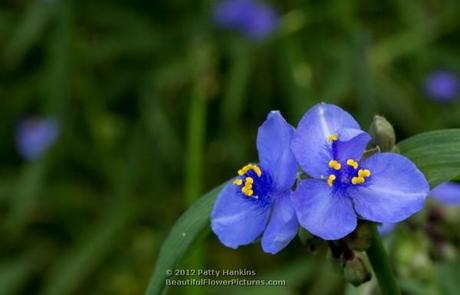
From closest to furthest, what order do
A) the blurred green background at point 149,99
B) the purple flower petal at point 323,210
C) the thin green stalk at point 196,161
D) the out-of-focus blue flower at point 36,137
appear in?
the purple flower petal at point 323,210, the thin green stalk at point 196,161, the blurred green background at point 149,99, the out-of-focus blue flower at point 36,137

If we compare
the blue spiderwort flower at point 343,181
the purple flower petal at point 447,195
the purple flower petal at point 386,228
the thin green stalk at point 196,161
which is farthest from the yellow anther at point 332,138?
the thin green stalk at point 196,161

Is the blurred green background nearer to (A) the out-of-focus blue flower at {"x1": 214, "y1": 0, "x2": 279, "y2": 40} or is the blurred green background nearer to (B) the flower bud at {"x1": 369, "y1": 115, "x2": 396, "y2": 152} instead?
(A) the out-of-focus blue flower at {"x1": 214, "y1": 0, "x2": 279, "y2": 40}

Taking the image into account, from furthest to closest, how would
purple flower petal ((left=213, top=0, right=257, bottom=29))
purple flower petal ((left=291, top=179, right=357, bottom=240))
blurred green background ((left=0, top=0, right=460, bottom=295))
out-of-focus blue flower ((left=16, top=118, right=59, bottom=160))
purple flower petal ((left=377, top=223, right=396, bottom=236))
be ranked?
purple flower petal ((left=213, top=0, right=257, bottom=29)) < out-of-focus blue flower ((left=16, top=118, right=59, bottom=160)) < blurred green background ((left=0, top=0, right=460, bottom=295)) < purple flower petal ((left=377, top=223, right=396, bottom=236)) < purple flower petal ((left=291, top=179, right=357, bottom=240))

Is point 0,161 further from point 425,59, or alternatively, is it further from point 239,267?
point 425,59

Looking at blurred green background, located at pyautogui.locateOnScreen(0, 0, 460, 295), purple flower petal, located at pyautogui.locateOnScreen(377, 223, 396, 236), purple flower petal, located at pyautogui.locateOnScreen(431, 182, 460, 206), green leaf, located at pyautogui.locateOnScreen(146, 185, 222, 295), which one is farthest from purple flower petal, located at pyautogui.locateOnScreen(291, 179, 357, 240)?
blurred green background, located at pyautogui.locateOnScreen(0, 0, 460, 295)

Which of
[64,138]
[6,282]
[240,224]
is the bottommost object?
[6,282]

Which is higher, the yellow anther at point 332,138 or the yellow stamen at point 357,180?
the yellow anther at point 332,138

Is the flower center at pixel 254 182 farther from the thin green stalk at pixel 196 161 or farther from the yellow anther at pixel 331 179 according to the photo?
the thin green stalk at pixel 196 161

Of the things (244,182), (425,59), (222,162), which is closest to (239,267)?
(222,162)
